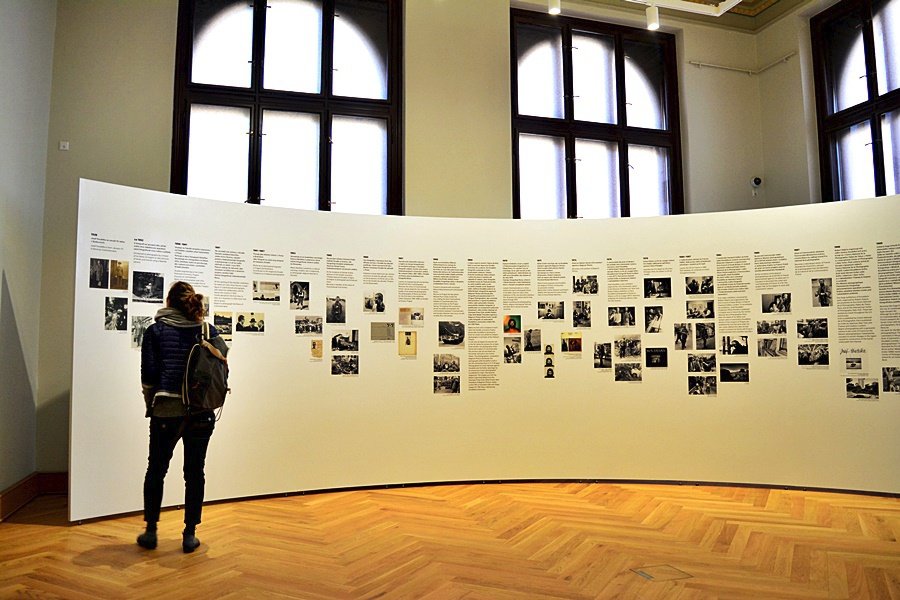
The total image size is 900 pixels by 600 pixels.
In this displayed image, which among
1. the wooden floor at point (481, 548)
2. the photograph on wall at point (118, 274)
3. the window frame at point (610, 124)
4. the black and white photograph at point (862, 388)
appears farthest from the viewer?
the window frame at point (610, 124)

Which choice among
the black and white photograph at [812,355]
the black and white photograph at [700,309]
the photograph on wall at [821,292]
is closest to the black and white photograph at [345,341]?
the black and white photograph at [700,309]

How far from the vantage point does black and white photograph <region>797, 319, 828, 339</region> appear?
690cm

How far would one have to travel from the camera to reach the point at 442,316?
725 centimetres

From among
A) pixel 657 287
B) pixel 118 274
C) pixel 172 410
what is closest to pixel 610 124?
pixel 657 287

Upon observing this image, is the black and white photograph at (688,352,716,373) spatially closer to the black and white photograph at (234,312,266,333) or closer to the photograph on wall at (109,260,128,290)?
the black and white photograph at (234,312,266,333)

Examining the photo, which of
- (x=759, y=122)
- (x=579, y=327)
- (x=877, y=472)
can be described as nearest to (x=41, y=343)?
(x=579, y=327)

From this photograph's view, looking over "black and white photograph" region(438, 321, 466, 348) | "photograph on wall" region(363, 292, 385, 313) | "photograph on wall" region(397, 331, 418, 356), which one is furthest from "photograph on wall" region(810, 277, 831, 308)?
"photograph on wall" region(363, 292, 385, 313)

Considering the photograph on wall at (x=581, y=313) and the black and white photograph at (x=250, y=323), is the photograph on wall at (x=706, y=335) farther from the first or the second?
the black and white photograph at (x=250, y=323)

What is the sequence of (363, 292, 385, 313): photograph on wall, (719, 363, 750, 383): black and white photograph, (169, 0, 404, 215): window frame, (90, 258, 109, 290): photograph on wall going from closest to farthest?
(90, 258, 109, 290): photograph on wall, (363, 292, 385, 313): photograph on wall, (719, 363, 750, 383): black and white photograph, (169, 0, 404, 215): window frame

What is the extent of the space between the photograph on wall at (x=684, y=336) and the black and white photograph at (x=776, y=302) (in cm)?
81

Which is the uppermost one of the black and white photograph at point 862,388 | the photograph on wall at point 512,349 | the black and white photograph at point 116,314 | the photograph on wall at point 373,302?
the photograph on wall at point 373,302

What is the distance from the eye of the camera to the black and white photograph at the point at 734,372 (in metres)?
7.12

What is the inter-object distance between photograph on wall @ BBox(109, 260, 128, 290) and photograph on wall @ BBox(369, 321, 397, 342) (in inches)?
97.9

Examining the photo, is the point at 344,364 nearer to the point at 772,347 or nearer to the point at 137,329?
the point at 137,329
